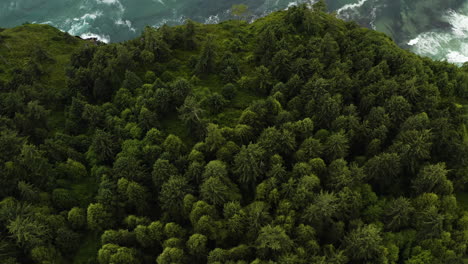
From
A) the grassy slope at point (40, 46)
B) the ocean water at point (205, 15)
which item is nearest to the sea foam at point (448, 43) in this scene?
the ocean water at point (205, 15)

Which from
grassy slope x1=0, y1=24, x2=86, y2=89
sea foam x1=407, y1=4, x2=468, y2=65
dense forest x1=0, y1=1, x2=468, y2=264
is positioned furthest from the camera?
sea foam x1=407, y1=4, x2=468, y2=65

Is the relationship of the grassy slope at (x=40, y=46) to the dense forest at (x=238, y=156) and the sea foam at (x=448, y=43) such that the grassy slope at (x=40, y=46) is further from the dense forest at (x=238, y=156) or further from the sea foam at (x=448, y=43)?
the sea foam at (x=448, y=43)

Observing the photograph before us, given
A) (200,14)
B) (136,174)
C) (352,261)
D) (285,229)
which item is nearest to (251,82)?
(136,174)

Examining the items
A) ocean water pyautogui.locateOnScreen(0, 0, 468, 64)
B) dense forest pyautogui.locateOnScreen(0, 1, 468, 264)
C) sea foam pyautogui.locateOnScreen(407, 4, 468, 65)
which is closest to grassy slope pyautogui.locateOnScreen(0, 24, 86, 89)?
dense forest pyautogui.locateOnScreen(0, 1, 468, 264)

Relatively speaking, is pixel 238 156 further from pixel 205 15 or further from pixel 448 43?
pixel 448 43

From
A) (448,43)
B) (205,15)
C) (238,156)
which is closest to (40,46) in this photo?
(205,15)

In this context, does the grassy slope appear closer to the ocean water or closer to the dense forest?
the dense forest
